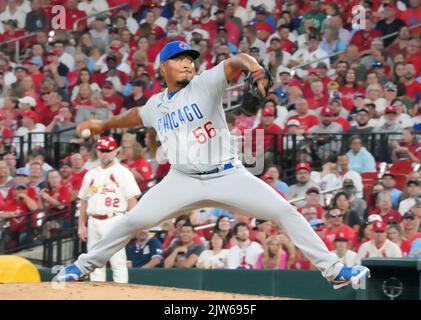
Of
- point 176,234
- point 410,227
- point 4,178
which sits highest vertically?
point 4,178

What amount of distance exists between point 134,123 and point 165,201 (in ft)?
2.80

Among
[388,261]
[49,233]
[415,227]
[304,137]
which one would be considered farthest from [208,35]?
[388,261]

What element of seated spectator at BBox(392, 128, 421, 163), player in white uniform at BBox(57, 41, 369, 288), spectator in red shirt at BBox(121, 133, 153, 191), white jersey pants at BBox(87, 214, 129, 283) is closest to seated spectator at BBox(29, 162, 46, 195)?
spectator in red shirt at BBox(121, 133, 153, 191)

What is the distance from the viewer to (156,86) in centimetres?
1473

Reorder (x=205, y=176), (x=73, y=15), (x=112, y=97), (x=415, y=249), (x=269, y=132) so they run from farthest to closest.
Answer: (x=73, y=15)
(x=112, y=97)
(x=269, y=132)
(x=415, y=249)
(x=205, y=176)

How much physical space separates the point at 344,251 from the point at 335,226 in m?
0.45

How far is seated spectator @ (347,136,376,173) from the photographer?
39.9ft

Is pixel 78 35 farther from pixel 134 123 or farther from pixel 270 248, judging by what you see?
pixel 134 123

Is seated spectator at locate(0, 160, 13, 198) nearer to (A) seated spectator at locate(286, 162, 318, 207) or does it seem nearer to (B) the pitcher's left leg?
(A) seated spectator at locate(286, 162, 318, 207)

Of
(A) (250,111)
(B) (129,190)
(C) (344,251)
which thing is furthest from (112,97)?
(A) (250,111)

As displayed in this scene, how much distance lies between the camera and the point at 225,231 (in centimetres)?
1143

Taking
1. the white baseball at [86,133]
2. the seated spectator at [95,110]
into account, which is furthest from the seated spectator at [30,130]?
the white baseball at [86,133]

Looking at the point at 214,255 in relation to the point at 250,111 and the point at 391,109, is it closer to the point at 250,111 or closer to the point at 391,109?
the point at 250,111

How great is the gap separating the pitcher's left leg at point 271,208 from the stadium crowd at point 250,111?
1.34m
